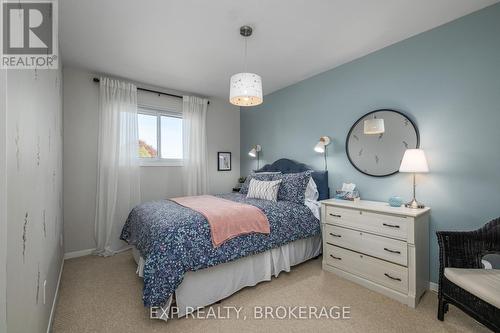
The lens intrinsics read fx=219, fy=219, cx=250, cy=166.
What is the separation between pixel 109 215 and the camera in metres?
3.22

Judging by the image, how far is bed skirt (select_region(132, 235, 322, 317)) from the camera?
74.4 inches

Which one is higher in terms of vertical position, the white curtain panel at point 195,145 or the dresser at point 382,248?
the white curtain panel at point 195,145

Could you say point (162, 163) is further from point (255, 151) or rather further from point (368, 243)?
point (368, 243)

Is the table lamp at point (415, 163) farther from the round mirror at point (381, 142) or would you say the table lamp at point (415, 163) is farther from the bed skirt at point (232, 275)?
the bed skirt at point (232, 275)

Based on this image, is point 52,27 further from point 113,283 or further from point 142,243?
point 113,283

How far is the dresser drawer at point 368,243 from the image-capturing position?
2045mm

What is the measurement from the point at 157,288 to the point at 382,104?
304 cm

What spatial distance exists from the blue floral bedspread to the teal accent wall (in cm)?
116

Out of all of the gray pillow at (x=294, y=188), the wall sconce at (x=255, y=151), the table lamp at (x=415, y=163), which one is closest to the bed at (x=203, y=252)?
the gray pillow at (x=294, y=188)

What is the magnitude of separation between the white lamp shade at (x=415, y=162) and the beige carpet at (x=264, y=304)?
1223mm

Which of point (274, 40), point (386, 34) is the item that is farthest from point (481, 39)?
point (274, 40)

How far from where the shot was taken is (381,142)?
2646 millimetres

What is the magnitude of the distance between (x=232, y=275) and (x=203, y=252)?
0.46 m

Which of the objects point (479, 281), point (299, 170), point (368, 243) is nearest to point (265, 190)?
point (299, 170)
